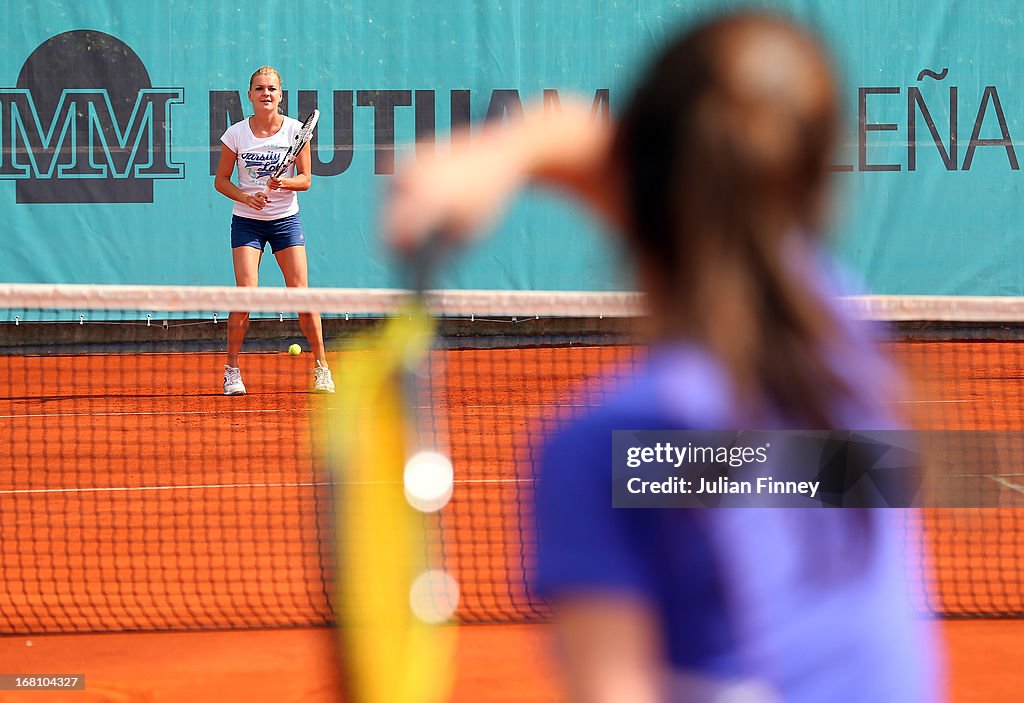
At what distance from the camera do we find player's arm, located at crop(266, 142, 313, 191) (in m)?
6.95

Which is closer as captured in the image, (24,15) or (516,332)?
(24,15)

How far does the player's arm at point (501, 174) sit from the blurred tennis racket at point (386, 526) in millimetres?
163

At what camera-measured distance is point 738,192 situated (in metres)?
0.73

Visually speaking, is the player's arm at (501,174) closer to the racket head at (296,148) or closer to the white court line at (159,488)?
the white court line at (159,488)

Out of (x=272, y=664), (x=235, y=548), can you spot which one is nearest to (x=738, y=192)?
(x=272, y=664)

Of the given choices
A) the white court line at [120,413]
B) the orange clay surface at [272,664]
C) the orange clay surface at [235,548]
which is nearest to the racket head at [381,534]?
the orange clay surface at [235,548]

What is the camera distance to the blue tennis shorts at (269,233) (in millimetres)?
7102

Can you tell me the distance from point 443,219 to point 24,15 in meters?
9.45

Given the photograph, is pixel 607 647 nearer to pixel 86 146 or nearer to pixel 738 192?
pixel 738 192

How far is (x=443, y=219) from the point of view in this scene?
0.73 m

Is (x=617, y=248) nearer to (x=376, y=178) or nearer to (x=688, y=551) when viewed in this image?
(x=688, y=551)

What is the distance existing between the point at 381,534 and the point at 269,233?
20.5 ft

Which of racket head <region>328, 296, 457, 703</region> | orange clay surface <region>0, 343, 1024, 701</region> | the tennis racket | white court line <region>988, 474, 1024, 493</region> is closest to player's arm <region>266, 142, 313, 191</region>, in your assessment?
the tennis racket

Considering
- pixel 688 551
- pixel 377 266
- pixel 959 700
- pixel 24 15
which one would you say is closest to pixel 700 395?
pixel 688 551
